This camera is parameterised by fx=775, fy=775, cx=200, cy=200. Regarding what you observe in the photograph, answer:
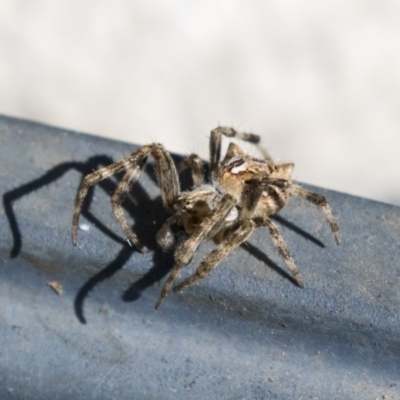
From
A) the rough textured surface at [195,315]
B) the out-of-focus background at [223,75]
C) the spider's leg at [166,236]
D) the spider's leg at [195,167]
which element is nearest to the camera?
the rough textured surface at [195,315]

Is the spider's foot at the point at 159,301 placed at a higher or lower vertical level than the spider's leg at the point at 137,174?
lower

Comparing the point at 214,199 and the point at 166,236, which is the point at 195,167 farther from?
the point at 166,236

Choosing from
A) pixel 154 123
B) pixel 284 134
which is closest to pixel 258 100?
pixel 284 134

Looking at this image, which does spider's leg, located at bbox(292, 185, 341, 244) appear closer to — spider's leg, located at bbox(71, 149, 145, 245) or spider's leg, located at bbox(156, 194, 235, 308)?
spider's leg, located at bbox(156, 194, 235, 308)

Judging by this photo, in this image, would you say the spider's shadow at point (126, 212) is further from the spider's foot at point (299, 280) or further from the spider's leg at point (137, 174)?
the spider's foot at point (299, 280)

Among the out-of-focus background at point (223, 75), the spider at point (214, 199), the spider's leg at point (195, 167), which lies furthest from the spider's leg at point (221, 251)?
the out-of-focus background at point (223, 75)

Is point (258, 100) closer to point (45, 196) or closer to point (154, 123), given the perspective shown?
point (154, 123)
